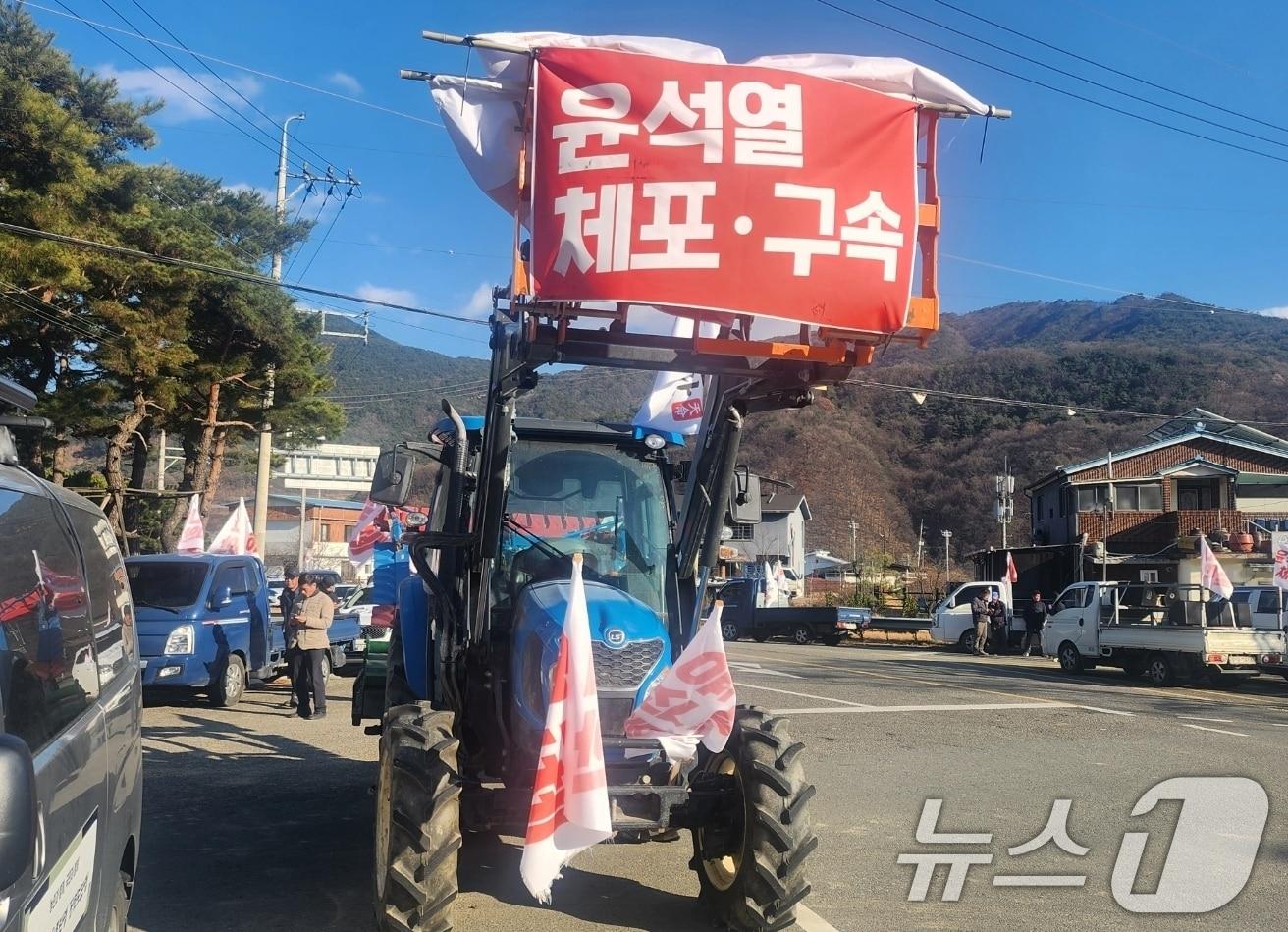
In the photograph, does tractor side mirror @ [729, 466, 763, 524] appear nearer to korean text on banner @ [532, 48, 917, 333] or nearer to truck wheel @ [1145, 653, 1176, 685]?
korean text on banner @ [532, 48, 917, 333]

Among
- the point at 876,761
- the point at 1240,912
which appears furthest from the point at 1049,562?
the point at 1240,912

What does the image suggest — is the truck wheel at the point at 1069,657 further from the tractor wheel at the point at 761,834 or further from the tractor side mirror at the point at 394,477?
the tractor side mirror at the point at 394,477

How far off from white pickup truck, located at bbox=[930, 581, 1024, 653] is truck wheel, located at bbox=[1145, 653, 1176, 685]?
964 cm

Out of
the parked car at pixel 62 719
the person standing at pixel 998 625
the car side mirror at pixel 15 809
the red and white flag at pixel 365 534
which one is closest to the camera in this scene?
the car side mirror at pixel 15 809

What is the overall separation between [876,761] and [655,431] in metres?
5.46

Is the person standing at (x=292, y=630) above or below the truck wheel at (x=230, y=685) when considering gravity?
above

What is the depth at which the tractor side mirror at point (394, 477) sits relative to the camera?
20.3ft

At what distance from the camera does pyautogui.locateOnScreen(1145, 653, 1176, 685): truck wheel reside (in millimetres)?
19828

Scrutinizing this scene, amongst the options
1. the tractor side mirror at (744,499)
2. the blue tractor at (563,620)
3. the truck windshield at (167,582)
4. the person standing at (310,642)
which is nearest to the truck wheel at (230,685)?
the truck windshield at (167,582)

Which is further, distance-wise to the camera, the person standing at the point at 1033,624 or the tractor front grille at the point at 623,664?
the person standing at the point at 1033,624

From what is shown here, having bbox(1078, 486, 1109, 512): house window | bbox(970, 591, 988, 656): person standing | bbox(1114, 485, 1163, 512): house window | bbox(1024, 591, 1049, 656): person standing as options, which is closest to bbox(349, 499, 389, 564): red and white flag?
bbox(970, 591, 988, 656): person standing

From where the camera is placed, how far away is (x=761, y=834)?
16.6 ft

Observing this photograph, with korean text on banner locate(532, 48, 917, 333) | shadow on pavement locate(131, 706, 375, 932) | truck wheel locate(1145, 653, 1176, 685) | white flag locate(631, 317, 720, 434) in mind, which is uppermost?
korean text on banner locate(532, 48, 917, 333)

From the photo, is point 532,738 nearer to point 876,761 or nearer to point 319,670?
point 876,761
